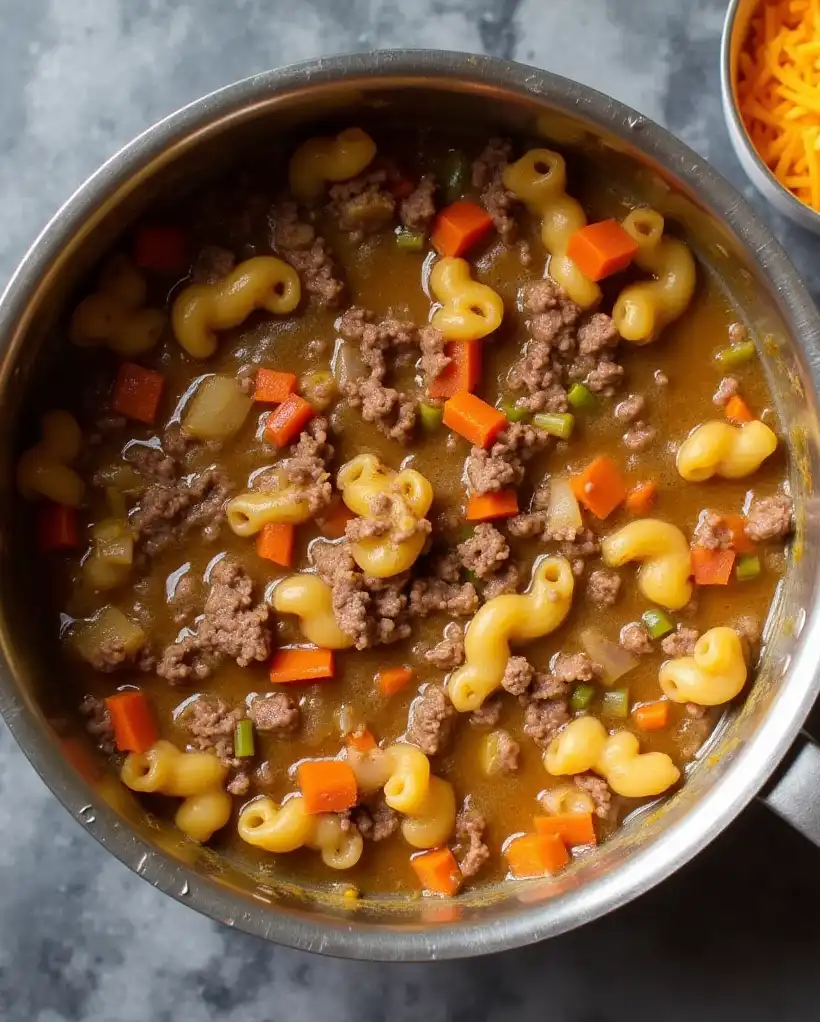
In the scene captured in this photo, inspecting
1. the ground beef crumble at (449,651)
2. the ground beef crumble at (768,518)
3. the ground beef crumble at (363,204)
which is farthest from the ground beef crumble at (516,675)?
the ground beef crumble at (363,204)

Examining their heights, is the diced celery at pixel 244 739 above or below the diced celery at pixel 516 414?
below

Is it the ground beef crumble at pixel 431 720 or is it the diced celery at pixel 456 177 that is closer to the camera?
the ground beef crumble at pixel 431 720

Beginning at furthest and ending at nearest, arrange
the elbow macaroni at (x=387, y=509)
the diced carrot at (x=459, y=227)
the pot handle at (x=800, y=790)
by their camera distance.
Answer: the diced carrot at (x=459, y=227)
the elbow macaroni at (x=387, y=509)
the pot handle at (x=800, y=790)

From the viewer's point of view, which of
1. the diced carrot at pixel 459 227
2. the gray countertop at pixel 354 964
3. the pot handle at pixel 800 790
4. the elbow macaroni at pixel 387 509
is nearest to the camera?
the pot handle at pixel 800 790

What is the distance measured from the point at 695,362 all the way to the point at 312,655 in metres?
1.17

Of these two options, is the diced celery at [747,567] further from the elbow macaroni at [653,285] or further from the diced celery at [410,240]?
the diced celery at [410,240]

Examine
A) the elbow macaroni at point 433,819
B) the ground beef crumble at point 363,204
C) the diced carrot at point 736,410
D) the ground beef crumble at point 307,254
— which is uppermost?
the ground beef crumble at point 363,204

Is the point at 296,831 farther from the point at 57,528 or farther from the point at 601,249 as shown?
the point at 601,249

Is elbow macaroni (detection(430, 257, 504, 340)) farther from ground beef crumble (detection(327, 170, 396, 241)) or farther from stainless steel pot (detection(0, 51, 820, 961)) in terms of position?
stainless steel pot (detection(0, 51, 820, 961))

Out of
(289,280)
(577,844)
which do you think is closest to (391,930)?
(577,844)

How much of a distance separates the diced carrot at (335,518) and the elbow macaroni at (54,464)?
58cm

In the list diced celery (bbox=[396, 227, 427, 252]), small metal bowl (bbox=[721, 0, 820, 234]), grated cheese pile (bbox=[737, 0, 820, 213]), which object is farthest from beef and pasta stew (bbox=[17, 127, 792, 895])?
grated cheese pile (bbox=[737, 0, 820, 213])

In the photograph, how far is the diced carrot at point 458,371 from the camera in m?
2.74

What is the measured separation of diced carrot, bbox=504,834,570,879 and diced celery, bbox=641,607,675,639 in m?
0.54
